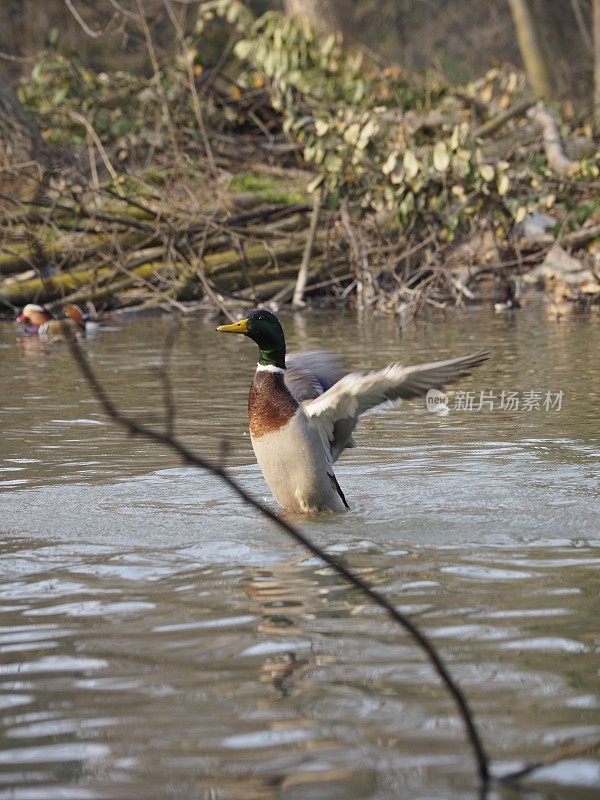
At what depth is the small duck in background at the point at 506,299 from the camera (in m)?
14.3

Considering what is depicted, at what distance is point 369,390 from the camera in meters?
5.65

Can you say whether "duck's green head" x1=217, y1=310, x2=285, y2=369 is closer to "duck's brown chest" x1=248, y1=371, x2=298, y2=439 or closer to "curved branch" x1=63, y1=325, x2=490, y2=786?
"duck's brown chest" x1=248, y1=371, x2=298, y2=439

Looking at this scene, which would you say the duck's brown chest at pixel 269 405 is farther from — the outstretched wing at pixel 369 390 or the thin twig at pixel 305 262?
the thin twig at pixel 305 262

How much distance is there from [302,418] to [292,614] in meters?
1.75

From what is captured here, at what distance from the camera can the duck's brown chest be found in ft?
18.9

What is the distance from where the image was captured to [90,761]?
9.76 ft

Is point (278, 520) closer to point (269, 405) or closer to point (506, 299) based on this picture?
point (269, 405)

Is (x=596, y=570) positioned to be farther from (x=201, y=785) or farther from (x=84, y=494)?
(x=84, y=494)

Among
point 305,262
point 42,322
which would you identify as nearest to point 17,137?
point 42,322

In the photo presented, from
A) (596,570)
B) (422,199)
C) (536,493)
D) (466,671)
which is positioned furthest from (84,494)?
(422,199)

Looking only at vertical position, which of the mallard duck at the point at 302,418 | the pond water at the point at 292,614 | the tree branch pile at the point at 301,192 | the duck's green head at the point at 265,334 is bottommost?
the pond water at the point at 292,614

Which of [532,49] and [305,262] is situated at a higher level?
[532,49]

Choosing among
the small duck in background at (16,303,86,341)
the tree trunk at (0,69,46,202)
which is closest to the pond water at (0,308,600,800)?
the small duck in background at (16,303,86,341)

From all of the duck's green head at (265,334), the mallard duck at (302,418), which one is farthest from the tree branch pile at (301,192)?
the mallard duck at (302,418)
